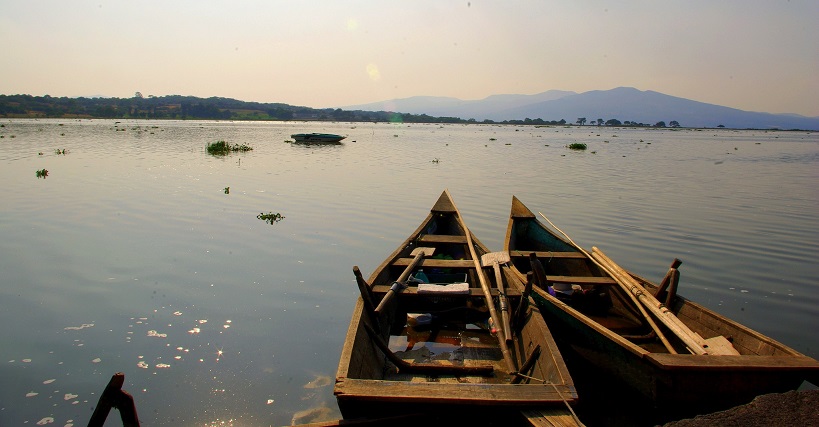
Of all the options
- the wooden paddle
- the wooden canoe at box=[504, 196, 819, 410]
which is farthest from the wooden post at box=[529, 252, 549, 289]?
the wooden paddle

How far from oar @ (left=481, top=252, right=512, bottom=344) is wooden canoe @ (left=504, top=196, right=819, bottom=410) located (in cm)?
63

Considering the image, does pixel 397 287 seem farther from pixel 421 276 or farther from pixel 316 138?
pixel 316 138

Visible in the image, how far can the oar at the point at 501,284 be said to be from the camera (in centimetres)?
555

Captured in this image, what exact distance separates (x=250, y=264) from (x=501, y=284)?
19.3 feet

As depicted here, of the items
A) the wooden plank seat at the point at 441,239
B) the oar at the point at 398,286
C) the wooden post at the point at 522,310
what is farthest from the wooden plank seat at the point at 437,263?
the wooden post at the point at 522,310

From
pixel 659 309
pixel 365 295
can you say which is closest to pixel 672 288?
pixel 659 309

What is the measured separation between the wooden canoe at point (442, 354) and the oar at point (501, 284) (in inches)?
7.1

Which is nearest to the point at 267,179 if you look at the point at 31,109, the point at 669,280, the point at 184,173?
the point at 184,173

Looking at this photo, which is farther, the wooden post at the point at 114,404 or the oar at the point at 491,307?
the oar at the point at 491,307

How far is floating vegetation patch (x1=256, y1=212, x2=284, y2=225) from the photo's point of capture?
545 inches

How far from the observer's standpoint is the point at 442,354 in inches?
249

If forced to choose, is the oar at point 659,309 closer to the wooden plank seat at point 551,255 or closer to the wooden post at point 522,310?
the wooden plank seat at point 551,255

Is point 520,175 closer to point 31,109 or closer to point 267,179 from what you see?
point 267,179

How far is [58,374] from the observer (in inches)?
232
